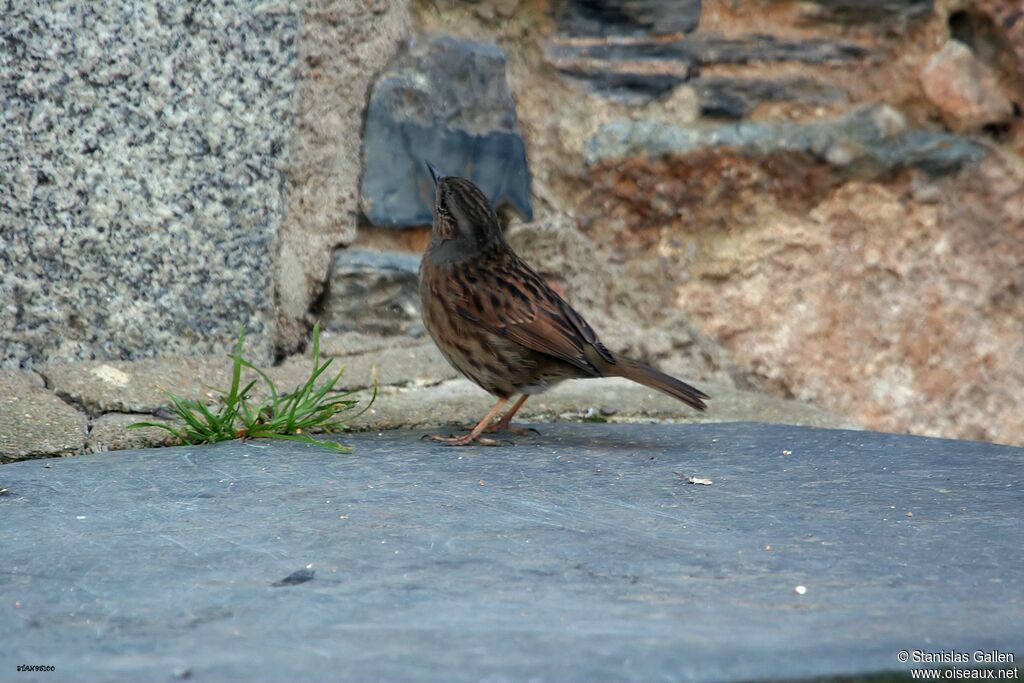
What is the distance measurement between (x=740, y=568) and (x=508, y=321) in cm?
160

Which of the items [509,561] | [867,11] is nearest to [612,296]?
[867,11]

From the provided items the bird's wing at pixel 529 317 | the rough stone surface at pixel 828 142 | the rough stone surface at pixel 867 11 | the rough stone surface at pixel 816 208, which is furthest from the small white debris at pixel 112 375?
the rough stone surface at pixel 867 11

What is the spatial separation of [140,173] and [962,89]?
8.29 feet

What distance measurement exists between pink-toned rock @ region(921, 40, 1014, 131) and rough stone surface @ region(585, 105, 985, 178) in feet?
0.25

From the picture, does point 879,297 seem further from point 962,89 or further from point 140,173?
point 140,173

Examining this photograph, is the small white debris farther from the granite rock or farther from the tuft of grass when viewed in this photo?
the tuft of grass

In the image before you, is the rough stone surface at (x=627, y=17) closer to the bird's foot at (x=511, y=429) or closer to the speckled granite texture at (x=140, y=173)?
the speckled granite texture at (x=140, y=173)

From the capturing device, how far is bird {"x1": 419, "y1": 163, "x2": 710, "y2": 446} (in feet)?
12.0

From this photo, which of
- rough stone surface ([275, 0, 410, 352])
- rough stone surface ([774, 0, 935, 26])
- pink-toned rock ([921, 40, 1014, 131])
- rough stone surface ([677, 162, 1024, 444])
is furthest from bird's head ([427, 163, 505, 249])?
pink-toned rock ([921, 40, 1014, 131])

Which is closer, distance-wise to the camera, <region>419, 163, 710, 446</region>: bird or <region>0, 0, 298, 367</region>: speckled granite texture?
<region>0, 0, 298, 367</region>: speckled granite texture

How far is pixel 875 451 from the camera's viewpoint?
3248mm

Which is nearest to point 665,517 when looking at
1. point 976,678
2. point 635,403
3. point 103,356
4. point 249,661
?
point 976,678

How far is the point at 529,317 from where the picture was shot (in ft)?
12.1

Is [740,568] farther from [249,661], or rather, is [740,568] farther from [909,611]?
[249,661]
